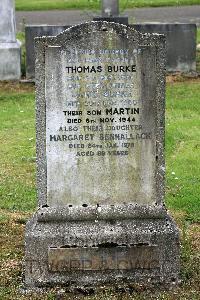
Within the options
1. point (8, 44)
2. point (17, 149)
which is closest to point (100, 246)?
point (17, 149)

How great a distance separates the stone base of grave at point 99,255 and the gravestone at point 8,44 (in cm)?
1006

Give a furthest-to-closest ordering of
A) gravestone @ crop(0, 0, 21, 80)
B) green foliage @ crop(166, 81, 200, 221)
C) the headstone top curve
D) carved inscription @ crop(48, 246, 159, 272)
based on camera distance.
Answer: gravestone @ crop(0, 0, 21, 80) → green foliage @ crop(166, 81, 200, 221) → carved inscription @ crop(48, 246, 159, 272) → the headstone top curve

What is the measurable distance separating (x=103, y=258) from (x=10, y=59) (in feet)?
33.8

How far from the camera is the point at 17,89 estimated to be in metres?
15.0

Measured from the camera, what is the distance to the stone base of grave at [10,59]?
15.5 metres

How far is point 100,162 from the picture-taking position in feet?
19.4

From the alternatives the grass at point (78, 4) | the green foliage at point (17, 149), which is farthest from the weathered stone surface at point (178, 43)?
the grass at point (78, 4)

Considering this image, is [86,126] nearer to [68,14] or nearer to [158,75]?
[158,75]

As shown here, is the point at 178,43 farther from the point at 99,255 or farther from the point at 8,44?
the point at 99,255

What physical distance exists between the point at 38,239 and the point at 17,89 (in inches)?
377

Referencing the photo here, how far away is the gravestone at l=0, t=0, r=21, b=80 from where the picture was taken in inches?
608

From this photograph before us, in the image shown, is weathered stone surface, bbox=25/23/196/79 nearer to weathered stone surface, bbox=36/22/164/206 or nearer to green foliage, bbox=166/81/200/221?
green foliage, bbox=166/81/200/221

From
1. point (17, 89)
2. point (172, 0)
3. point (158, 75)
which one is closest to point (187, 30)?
point (17, 89)

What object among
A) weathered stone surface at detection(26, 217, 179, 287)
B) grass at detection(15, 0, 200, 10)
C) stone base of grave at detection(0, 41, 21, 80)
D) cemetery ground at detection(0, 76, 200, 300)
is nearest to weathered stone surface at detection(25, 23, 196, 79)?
cemetery ground at detection(0, 76, 200, 300)
